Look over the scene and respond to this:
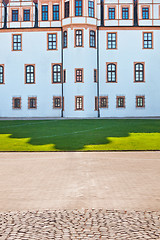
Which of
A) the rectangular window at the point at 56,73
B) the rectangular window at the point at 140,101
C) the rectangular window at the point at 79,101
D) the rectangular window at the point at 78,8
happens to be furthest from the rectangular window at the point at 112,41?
the rectangular window at the point at 79,101

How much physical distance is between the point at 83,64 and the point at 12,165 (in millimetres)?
31368

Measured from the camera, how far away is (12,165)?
40.4 feet

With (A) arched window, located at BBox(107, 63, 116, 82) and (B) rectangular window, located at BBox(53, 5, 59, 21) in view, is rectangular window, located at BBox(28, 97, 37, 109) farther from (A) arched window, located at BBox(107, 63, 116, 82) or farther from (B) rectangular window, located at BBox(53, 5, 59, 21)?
(B) rectangular window, located at BBox(53, 5, 59, 21)

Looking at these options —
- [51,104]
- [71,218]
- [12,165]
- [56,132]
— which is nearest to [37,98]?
[51,104]

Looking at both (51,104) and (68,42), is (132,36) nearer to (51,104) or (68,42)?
(68,42)

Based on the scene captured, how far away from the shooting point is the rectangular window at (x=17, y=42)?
45250 millimetres

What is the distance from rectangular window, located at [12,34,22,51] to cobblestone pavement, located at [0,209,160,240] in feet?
134

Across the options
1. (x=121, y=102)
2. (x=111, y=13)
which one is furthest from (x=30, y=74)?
(x=111, y=13)

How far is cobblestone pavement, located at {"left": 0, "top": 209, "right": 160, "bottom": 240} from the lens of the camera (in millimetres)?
5281

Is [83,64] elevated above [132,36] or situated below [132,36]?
below

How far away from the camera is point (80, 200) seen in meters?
7.36

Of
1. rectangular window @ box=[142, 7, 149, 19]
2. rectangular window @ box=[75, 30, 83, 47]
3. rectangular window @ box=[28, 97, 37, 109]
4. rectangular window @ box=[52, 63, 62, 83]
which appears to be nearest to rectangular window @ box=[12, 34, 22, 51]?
rectangular window @ box=[52, 63, 62, 83]

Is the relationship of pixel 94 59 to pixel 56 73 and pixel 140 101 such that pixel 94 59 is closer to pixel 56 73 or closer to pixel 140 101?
pixel 56 73

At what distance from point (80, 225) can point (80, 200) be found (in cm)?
161
